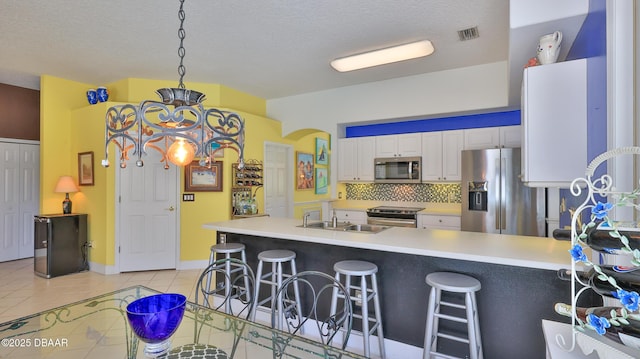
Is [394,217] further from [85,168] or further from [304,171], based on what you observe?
[85,168]

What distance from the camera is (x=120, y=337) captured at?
1.91 m

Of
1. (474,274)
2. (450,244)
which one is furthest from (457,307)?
(450,244)

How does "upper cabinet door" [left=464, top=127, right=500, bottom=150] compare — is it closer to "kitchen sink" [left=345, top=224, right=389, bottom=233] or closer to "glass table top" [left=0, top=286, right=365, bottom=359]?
"kitchen sink" [left=345, top=224, right=389, bottom=233]

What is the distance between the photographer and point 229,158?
4895mm

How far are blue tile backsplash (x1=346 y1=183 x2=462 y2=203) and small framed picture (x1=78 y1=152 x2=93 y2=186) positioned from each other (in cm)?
400

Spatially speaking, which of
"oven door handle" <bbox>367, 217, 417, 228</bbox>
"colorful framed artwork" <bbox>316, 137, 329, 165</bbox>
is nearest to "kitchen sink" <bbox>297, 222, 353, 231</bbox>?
"oven door handle" <bbox>367, 217, 417, 228</bbox>

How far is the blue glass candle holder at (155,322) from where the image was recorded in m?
1.20

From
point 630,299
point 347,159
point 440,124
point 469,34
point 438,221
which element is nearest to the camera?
point 630,299

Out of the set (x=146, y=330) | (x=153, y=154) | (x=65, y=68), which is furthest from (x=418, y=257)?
(x=65, y=68)

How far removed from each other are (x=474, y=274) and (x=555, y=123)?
110 cm

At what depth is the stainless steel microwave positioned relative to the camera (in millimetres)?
4676

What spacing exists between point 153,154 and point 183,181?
0.56 metres

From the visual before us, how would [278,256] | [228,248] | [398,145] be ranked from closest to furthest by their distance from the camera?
[278,256] → [228,248] → [398,145]

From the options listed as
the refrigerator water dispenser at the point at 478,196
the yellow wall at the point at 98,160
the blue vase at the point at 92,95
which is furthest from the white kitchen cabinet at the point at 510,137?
the blue vase at the point at 92,95
